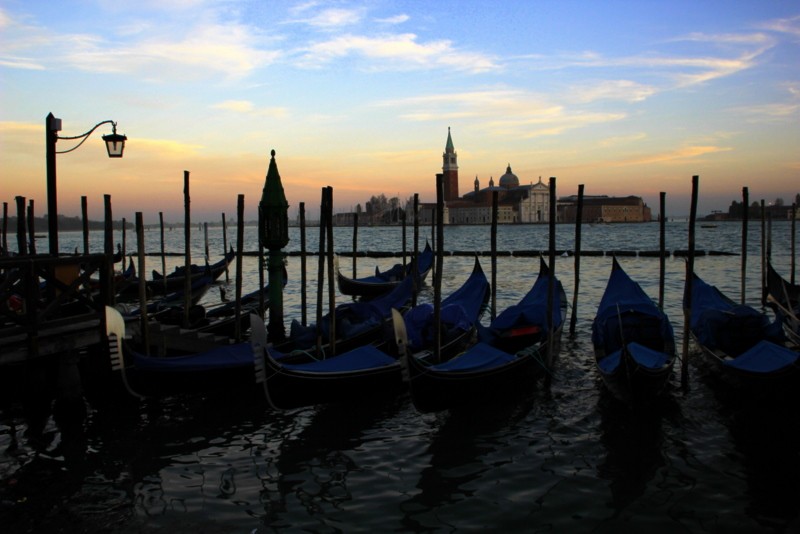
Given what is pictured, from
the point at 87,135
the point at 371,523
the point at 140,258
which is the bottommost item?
the point at 371,523

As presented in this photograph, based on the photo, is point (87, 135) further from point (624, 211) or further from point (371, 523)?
point (624, 211)

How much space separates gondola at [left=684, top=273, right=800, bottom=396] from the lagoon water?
0.27m

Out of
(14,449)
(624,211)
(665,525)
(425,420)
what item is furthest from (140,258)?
(624,211)

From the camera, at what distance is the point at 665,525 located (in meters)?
3.88

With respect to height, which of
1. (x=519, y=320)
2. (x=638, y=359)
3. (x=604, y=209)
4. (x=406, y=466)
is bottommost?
(x=406, y=466)

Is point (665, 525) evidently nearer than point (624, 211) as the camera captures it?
Yes

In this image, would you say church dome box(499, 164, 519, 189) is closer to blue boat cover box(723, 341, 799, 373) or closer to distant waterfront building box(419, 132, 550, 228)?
distant waterfront building box(419, 132, 550, 228)

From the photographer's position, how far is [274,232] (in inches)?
341

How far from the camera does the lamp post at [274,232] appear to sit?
28.3ft

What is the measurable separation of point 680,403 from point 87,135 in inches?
242

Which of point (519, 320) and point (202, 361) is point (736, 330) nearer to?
point (519, 320)

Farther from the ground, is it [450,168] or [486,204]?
[450,168]

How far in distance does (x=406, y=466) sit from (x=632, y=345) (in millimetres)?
2789

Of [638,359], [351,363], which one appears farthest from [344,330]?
[638,359]
